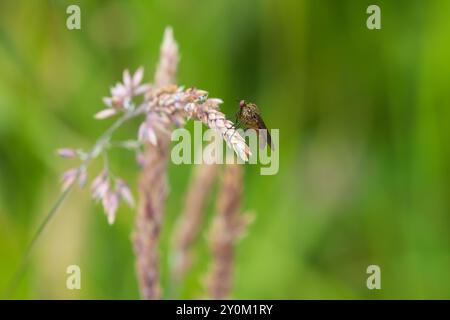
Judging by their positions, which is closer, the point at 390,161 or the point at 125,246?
the point at 125,246

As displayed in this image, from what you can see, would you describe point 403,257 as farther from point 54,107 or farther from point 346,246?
point 54,107

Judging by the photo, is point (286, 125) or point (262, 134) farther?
point (286, 125)

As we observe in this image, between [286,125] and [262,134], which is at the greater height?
[286,125]

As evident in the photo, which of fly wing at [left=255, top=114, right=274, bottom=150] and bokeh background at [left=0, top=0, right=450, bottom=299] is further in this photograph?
bokeh background at [left=0, top=0, right=450, bottom=299]

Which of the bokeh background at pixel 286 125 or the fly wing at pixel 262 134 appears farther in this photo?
the bokeh background at pixel 286 125
